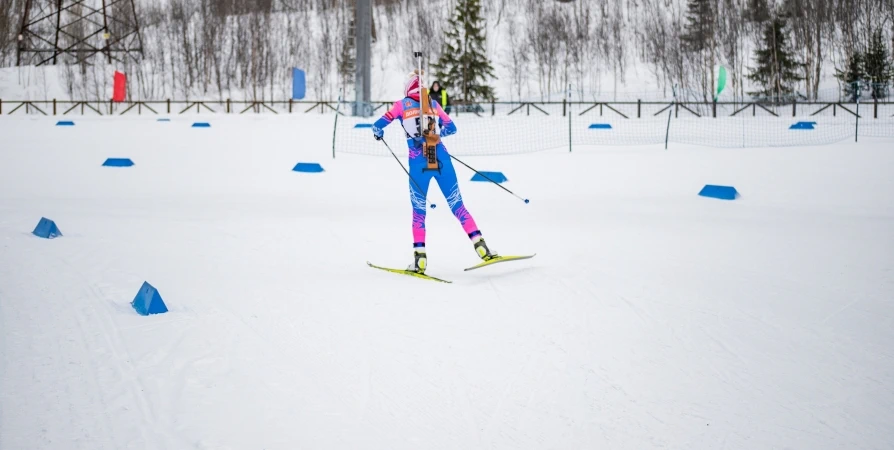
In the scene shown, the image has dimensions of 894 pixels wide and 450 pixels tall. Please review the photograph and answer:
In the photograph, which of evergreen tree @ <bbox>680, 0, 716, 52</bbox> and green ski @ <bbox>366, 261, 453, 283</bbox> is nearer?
green ski @ <bbox>366, 261, 453, 283</bbox>

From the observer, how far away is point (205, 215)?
931 cm

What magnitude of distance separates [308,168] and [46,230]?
21.0ft

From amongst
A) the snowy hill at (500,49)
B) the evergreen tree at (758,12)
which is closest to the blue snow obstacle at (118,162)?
the snowy hill at (500,49)

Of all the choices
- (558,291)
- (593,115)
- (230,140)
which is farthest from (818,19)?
(558,291)

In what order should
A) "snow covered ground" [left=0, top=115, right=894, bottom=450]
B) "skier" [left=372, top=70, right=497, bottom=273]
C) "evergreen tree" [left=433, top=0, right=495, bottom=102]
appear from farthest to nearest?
"evergreen tree" [left=433, top=0, right=495, bottom=102] → "skier" [left=372, top=70, right=497, bottom=273] → "snow covered ground" [left=0, top=115, right=894, bottom=450]

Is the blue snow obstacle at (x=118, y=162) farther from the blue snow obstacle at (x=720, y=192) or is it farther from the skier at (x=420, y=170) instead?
the blue snow obstacle at (x=720, y=192)

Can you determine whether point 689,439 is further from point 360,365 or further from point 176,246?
point 176,246

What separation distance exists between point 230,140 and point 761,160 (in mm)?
12145

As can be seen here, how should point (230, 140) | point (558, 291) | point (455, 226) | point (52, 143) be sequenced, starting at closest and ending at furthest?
point (558, 291)
point (455, 226)
point (52, 143)
point (230, 140)

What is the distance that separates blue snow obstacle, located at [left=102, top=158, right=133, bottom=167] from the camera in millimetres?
13941

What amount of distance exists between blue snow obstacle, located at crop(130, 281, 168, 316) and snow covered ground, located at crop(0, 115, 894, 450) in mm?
157

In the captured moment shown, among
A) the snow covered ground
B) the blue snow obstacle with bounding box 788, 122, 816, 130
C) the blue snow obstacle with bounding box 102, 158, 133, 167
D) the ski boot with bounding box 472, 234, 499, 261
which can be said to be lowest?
the snow covered ground

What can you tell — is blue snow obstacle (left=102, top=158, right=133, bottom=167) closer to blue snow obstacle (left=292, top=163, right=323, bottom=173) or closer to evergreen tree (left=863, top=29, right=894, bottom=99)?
blue snow obstacle (left=292, top=163, right=323, bottom=173)

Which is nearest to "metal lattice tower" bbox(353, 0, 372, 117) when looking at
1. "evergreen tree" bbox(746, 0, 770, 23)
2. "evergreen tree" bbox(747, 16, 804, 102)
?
"evergreen tree" bbox(747, 16, 804, 102)
